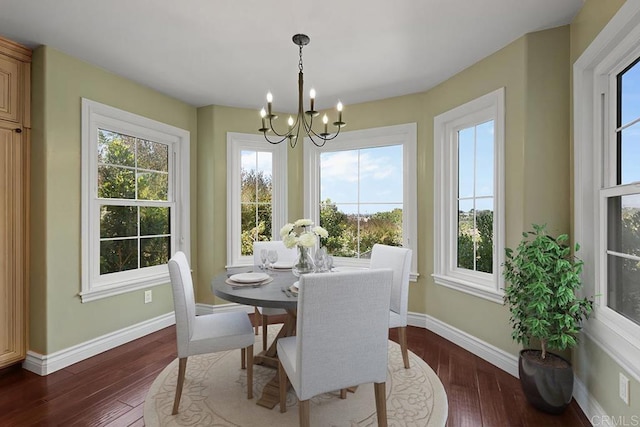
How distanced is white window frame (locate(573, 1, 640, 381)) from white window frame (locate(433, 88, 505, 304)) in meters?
0.55

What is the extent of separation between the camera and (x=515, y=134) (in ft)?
8.05

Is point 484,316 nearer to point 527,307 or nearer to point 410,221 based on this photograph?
point 527,307

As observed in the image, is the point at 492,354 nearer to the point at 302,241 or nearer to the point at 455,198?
the point at 455,198

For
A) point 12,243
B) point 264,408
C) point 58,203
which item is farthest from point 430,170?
point 12,243

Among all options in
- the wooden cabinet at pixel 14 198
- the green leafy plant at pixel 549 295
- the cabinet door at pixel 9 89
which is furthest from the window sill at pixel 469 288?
the cabinet door at pixel 9 89

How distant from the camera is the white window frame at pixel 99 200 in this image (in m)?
2.77

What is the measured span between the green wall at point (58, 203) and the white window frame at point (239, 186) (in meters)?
1.36

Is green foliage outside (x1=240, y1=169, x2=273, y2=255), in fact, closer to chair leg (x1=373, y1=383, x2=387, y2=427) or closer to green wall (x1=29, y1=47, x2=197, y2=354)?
green wall (x1=29, y1=47, x2=197, y2=354)

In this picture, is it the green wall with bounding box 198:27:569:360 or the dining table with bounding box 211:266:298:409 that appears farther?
the green wall with bounding box 198:27:569:360

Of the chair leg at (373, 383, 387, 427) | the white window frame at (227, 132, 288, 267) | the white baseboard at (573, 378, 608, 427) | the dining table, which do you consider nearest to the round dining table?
the dining table

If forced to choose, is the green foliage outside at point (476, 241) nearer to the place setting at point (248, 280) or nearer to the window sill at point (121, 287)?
the place setting at point (248, 280)

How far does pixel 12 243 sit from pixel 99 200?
67cm

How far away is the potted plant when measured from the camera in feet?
6.27

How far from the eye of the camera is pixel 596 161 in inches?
78.6
